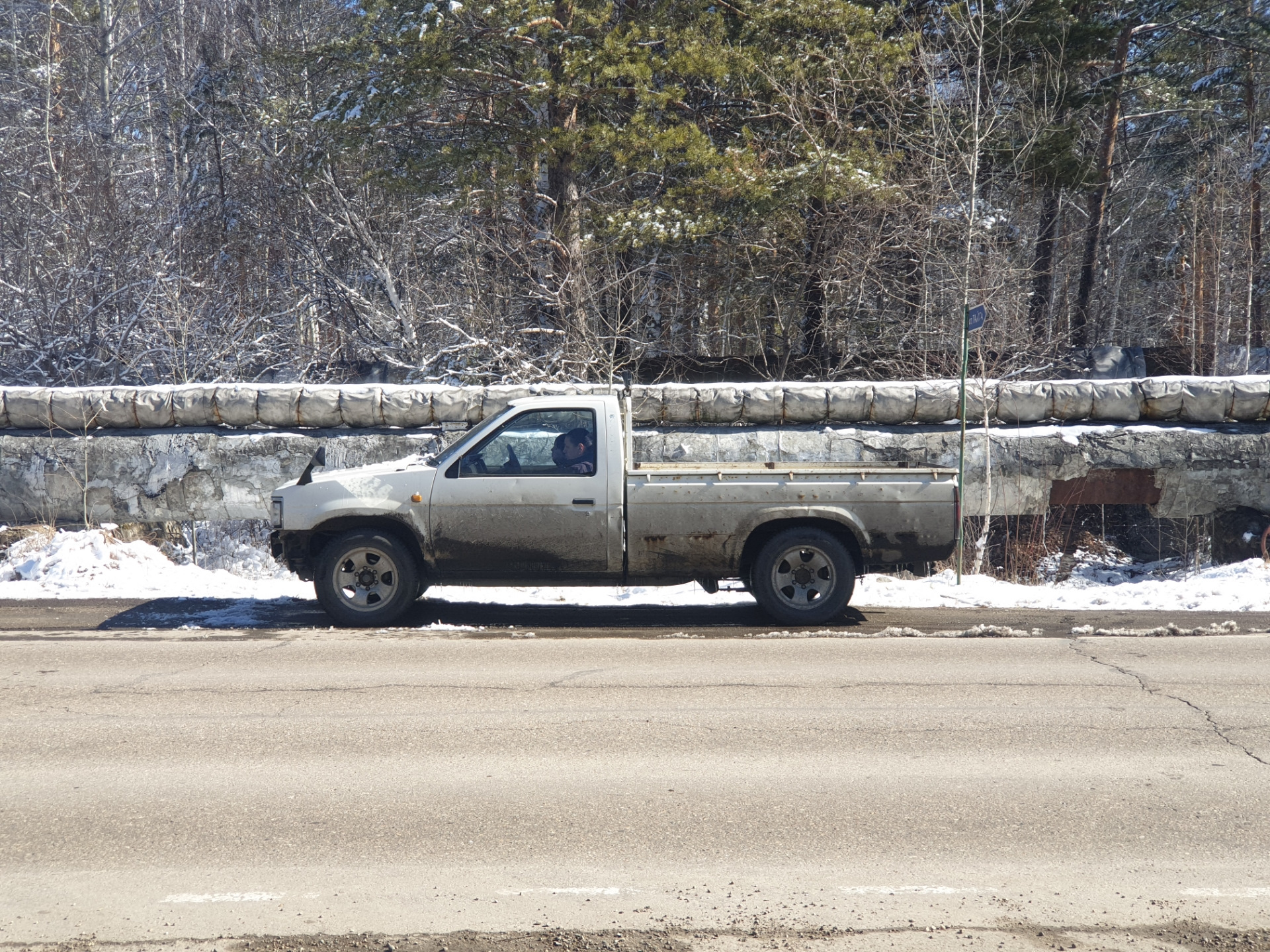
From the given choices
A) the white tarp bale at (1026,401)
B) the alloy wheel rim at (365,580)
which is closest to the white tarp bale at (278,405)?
the alloy wheel rim at (365,580)

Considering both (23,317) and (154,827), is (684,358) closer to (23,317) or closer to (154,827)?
(23,317)

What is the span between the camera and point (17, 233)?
67.7 feet

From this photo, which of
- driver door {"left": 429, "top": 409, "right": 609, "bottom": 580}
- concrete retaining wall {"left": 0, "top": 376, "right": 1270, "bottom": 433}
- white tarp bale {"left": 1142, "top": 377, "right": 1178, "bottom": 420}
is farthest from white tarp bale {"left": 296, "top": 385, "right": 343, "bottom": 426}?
white tarp bale {"left": 1142, "top": 377, "right": 1178, "bottom": 420}

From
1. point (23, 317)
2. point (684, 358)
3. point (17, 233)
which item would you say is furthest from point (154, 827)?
point (17, 233)

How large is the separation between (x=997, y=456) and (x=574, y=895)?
9.63 meters

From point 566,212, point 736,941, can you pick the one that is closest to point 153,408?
point 566,212

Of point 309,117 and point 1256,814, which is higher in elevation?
point 309,117

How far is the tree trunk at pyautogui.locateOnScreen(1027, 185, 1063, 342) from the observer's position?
65.5 ft

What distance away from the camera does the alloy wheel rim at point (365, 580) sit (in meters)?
8.87

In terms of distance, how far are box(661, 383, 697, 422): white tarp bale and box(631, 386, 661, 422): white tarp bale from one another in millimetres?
54

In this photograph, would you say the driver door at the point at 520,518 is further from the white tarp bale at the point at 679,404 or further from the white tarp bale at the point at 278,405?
the white tarp bale at the point at 278,405

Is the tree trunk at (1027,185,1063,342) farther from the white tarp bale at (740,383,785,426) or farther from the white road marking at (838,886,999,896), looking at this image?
the white road marking at (838,886,999,896)

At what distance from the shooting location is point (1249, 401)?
40.0 ft

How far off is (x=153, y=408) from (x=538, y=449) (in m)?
5.80
